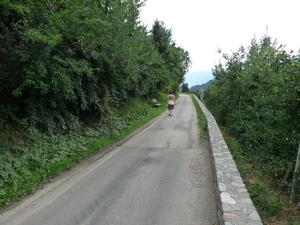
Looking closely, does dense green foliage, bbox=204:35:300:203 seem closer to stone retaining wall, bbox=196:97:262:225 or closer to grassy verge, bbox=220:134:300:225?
grassy verge, bbox=220:134:300:225

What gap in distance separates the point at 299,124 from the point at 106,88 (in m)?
6.10

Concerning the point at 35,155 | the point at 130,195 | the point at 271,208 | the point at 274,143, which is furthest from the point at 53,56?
the point at 274,143

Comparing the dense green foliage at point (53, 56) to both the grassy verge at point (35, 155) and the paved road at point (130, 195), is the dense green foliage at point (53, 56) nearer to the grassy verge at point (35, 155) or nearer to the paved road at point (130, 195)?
the grassy verge at point (35, 155)

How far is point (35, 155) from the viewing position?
5.18 metres

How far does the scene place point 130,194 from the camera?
464 centimetres

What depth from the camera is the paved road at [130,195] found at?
3785 millimetres

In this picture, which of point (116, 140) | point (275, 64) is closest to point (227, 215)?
point (116, 140)

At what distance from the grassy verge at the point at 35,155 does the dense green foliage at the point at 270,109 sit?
4873 mm

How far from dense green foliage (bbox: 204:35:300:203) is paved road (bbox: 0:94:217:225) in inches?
62.7

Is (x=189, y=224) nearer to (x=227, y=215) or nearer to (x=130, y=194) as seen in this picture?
(x=227, y=215)

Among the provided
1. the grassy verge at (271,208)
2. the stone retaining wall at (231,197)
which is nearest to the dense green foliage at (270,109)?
the grassy verge at (271,208)

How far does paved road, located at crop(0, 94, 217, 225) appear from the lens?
3785 mm

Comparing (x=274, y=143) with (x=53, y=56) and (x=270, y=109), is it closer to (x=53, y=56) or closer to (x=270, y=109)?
(x=270, y=109)

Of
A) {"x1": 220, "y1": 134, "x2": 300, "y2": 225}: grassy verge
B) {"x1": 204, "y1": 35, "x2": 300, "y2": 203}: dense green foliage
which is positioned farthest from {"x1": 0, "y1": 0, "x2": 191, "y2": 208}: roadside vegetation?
{"x1": 204, "y1": 35, "x2": 300, "y2": 203}: dense green foliage
